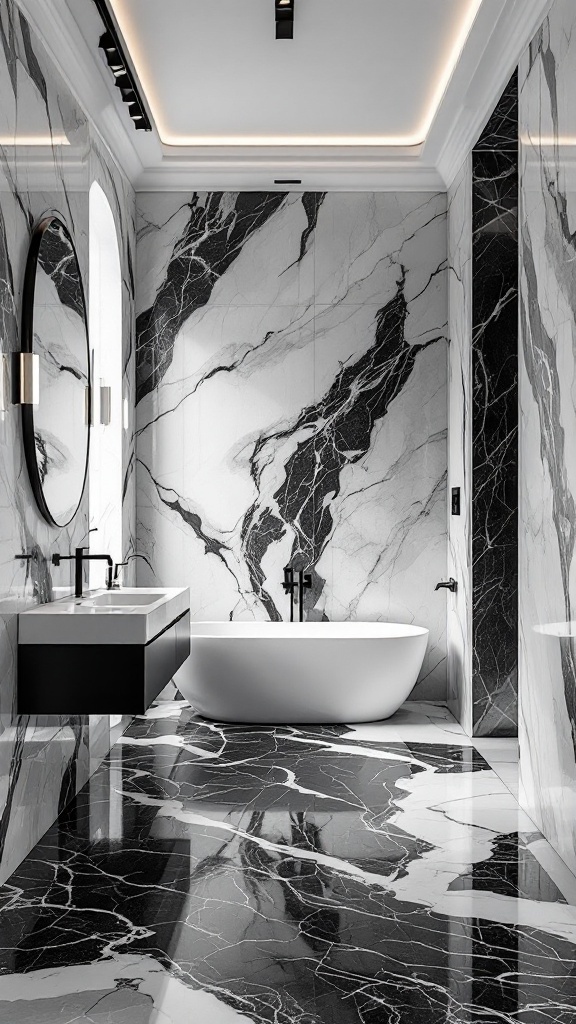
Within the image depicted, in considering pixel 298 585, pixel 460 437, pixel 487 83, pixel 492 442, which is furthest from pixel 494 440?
pixel 487 83

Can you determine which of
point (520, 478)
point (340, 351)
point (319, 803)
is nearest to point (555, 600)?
point (520, 478)

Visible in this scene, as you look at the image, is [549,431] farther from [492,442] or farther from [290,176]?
[290,176]

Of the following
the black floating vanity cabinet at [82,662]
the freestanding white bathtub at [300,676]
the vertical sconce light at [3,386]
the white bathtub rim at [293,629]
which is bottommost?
the freestanding white bathtub at [300,676]

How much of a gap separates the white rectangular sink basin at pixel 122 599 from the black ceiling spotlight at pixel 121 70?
6.99ft

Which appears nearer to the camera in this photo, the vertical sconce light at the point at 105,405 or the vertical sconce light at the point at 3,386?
the vertical sconce light at the point at 3,386

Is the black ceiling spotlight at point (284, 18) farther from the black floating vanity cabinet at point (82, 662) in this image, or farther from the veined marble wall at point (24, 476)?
the black floating vanity cabinet at point (82, 662)

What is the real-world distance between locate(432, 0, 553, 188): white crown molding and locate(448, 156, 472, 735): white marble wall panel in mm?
114

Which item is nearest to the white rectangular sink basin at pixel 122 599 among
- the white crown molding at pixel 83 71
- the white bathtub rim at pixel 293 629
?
the white bathtub rim at pixel 293 629

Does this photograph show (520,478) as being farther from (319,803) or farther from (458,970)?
(458,970)

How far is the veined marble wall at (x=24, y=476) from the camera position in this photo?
2.82 meters

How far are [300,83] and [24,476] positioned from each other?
2453 mm

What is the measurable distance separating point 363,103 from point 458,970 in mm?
3908

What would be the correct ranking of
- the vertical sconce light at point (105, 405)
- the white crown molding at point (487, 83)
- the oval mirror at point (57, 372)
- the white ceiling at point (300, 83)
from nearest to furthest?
the oval mirror at point (57, 372) < the white crown molding at point (487, 83) < the white ceiling at point (300, 83) < the vertical sconce light at point (105, 405)

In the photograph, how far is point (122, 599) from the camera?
3789 mm
